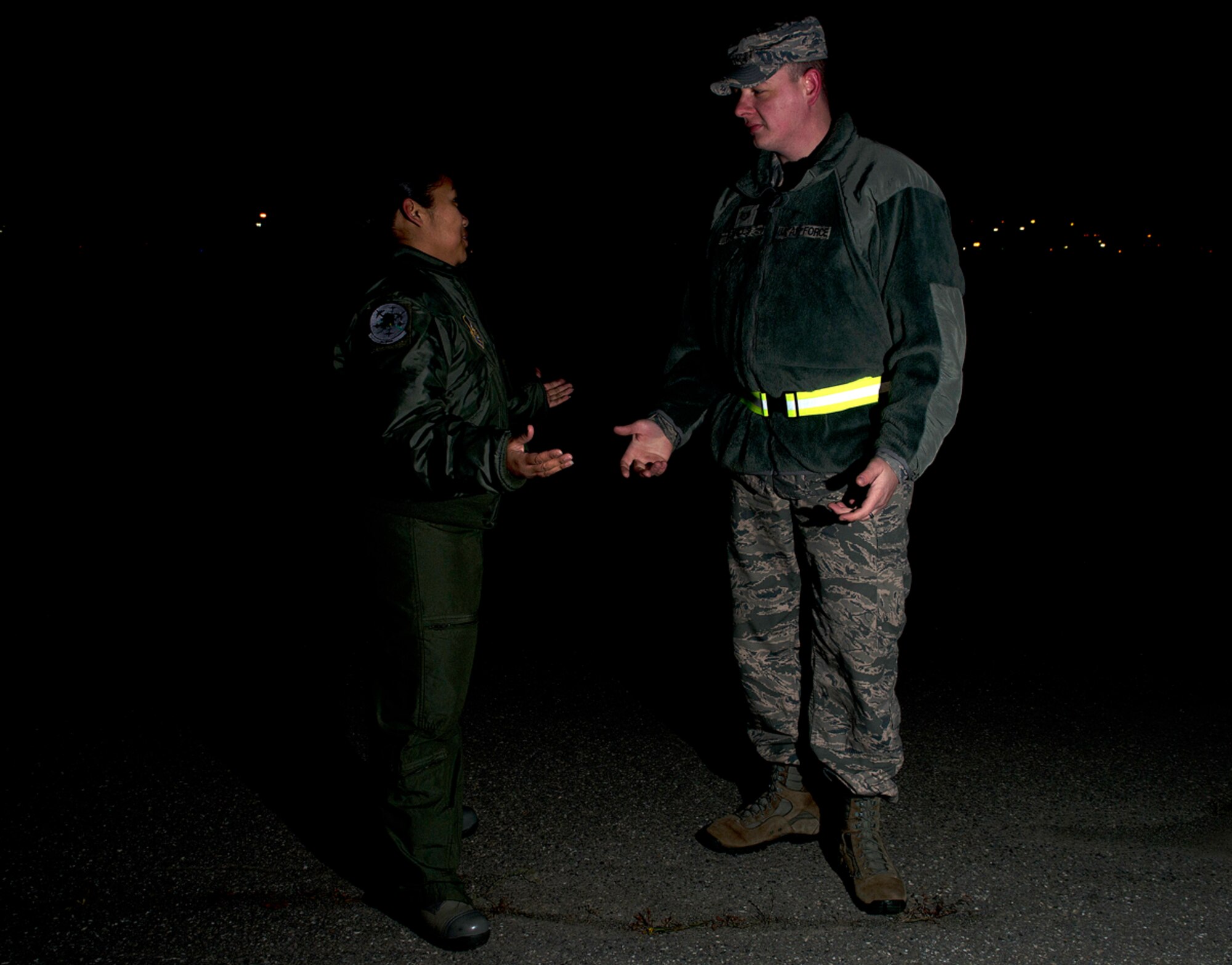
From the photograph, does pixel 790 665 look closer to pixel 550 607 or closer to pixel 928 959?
pixel 928 959

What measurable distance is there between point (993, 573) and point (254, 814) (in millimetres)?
4065

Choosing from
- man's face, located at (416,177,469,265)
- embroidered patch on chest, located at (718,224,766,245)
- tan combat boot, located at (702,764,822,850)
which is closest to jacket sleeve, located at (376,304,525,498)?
man's face, located at (416,177,469,265)

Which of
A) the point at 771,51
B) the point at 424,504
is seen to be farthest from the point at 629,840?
the point at 771,51

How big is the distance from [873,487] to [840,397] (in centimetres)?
37

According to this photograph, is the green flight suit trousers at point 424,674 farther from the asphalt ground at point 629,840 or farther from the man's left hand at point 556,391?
the man's left hand at point 556,391

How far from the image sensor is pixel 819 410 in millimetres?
2854

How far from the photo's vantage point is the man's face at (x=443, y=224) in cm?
263

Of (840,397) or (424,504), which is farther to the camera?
(840,397)

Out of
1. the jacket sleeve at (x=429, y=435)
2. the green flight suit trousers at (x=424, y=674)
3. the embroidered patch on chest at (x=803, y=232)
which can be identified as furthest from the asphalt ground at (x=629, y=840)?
the embroidered patch on chest at (x=803, y=232)

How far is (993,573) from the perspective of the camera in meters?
5.67

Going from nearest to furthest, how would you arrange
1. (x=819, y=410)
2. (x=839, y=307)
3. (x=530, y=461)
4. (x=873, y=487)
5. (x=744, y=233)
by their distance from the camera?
1. (x=530, y=461)
2. (x=873, y=487)
3. (x=839, y=307)
4. (x=819, y=410)
5. (x=744, y=233)

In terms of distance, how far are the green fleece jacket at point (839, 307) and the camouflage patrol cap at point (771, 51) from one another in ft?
0.75

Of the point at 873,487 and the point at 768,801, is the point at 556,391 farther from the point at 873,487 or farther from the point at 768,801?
the point at 768,801

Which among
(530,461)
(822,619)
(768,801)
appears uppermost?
(530,461)
